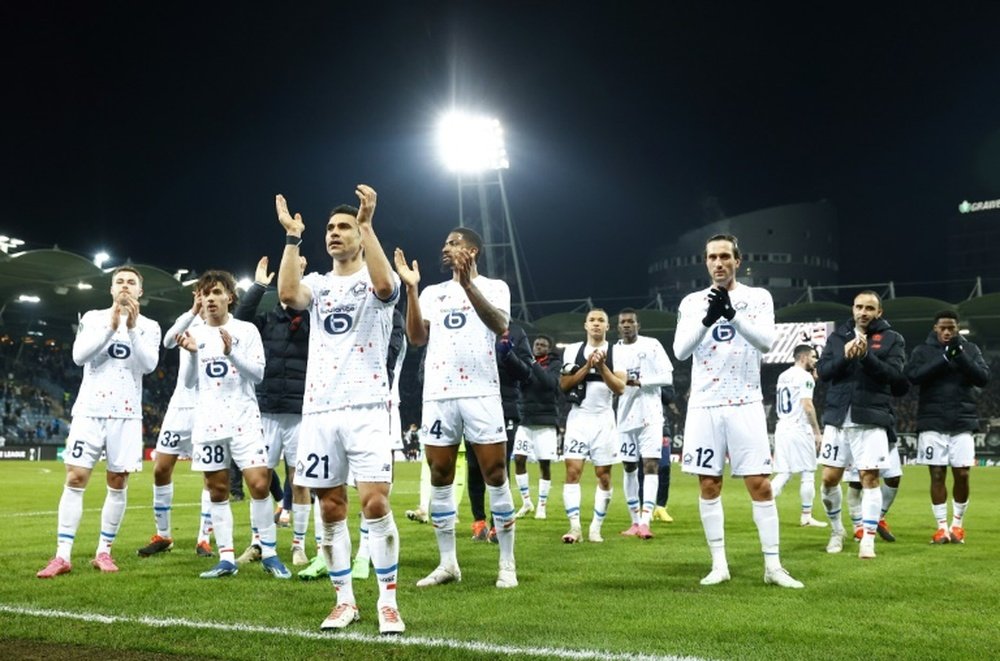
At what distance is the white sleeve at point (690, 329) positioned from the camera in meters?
7.59

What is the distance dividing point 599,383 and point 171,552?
5006 millimetres

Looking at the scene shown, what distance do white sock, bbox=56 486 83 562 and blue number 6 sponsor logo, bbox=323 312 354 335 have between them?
11.0 feet

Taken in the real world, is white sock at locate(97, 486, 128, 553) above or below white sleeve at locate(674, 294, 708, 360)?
below

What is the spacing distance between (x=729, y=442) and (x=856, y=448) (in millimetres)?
2798

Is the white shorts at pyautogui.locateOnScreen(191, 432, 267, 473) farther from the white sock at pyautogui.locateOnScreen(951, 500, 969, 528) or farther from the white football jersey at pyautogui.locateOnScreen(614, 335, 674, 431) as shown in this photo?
the white sock at pyautogui.locateOnScreen(951, 500, 969, 528)

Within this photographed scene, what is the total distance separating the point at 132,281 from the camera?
816 centimetres

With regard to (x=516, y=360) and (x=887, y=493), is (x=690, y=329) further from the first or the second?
(x=887, y=493)

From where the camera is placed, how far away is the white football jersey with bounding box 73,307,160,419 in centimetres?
807

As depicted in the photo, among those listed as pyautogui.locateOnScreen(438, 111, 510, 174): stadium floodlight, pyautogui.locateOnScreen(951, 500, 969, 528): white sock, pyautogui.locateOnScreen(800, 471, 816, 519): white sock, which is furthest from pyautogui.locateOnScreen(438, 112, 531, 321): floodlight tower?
pyautogui.locateOnScreen(951, 500, 969, 528): white sock

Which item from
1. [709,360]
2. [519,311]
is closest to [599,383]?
[709,360]

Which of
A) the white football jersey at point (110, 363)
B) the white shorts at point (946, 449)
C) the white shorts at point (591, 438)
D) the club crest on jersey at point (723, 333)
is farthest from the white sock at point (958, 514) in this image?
the white football jersey at point (110, 363)

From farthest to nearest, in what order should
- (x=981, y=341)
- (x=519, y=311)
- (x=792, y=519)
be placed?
(x=519, y=311)
(x=981, y=341)
(x=792, y=519)

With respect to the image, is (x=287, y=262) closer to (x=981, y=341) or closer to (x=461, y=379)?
(x=461, y=379)

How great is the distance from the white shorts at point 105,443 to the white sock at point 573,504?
4.63 m
